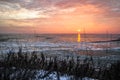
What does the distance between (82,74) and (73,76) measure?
0.36 meters

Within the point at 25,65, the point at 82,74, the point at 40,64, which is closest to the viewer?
the point at 82,74

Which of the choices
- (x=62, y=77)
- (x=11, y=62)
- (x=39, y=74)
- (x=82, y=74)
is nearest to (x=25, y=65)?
(x=11, y=62)

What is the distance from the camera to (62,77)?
210 inches

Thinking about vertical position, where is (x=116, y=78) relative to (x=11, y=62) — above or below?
below

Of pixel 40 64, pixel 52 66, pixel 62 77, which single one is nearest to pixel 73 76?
pixel 62 77

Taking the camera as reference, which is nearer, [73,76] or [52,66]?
[73,76]

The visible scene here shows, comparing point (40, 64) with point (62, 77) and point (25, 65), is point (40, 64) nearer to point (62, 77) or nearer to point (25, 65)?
point (25, 65)

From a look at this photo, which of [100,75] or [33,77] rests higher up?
[33,77]

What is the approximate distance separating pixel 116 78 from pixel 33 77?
2.52 metres

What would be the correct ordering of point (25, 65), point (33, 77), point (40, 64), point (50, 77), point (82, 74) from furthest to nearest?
point (40, 64), point (25, 65), point (82, 74), point (50, 77), point (33, 77)

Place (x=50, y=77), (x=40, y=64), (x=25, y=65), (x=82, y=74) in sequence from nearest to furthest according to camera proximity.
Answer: (x=50, y=77), (x=82, y=74), (x=25, y=65), (x=40, y=64)

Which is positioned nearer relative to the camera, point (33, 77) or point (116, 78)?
point (33, 77)

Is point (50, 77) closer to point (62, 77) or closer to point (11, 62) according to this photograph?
point (62, 77)

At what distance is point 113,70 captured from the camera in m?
6.02
